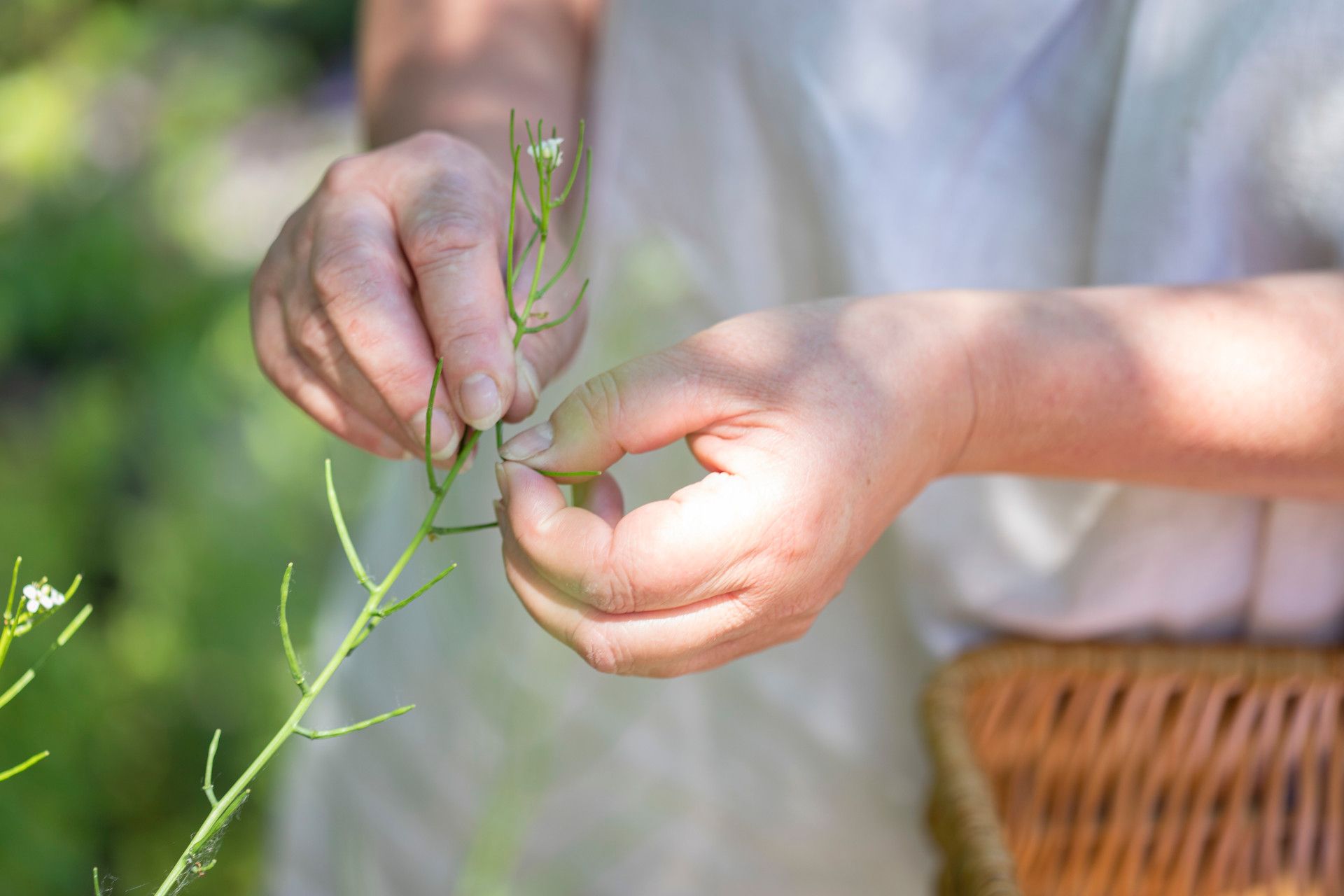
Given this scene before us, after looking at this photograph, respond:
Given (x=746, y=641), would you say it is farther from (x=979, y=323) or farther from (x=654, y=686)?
(x=654, y=686)

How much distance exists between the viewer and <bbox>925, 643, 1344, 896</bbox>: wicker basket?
715 millimetres

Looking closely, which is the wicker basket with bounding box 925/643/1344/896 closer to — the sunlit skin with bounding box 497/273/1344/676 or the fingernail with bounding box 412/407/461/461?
the sunlit skin with bounding box 497/273/1344/676

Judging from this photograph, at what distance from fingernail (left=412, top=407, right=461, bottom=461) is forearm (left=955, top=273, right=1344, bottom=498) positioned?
0.88ft

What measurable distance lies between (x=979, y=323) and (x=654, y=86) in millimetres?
435

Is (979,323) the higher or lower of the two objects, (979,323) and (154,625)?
the higher

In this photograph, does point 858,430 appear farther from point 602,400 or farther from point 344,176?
point 344,176

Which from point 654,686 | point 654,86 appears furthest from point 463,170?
point 654,686

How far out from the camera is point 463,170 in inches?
21.9

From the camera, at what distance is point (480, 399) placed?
0.47 metres

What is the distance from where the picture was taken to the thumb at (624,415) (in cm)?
44

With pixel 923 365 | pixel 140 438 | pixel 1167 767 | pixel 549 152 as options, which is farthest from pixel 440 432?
pixel 140 438

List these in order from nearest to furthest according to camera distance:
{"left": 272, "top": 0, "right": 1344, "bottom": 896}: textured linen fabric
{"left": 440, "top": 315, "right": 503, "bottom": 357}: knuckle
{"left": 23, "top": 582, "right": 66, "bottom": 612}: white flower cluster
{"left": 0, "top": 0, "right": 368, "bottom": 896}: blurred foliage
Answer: {"left": 23, "top": 582, "right": 66, "bottom": 612}: white flower cluster → {"left": 440, "top": 315, "right": 503, "bottom": 357}: knuckle → {"left": 272, "top": 0, "right": 1344, "bottom": 896}: textured linen fabric → {"left": 0, "top": 0, "right": 368, "bottom": 896}: blurred foliage

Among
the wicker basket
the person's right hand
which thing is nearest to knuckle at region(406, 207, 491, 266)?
the person's right hand

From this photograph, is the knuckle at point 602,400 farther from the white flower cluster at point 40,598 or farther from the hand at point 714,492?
the white flower cluster at point 40,598
